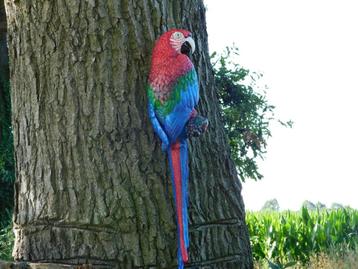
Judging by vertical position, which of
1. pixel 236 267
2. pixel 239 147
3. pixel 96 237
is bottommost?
pixel 236 267

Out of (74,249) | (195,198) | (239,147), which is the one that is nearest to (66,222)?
(74,249)

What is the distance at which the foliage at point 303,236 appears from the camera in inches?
283

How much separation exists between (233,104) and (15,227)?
23.8 feet

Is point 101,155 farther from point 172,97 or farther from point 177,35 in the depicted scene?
point 177,35

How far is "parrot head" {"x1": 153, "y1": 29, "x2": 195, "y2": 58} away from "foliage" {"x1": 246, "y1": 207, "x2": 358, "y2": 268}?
4.21m

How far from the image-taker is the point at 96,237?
10.1 ft

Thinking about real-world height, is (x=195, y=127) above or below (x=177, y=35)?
below

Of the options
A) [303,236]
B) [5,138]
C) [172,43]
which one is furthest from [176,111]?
[5,138]

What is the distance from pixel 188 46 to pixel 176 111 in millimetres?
359

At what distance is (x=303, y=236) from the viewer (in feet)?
24.0

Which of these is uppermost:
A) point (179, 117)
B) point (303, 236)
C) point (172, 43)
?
point (172, 43)

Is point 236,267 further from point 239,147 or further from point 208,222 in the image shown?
point 239,147

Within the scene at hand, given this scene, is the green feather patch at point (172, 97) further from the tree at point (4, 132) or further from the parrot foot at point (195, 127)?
the tree at point (4, 132)

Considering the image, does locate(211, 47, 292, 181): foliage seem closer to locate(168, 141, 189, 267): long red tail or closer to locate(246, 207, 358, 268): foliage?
locate(246, 207, 358, 268): foliage
